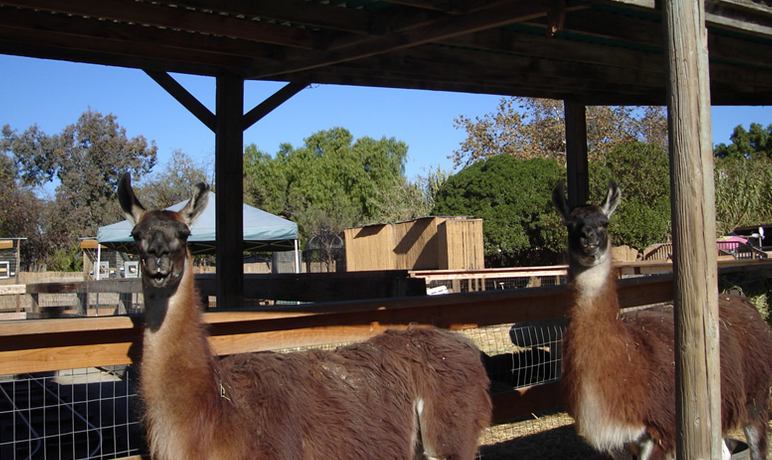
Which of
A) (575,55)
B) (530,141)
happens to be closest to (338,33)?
(575,55)

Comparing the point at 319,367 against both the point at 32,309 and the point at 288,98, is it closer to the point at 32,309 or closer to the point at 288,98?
the point at 288,98

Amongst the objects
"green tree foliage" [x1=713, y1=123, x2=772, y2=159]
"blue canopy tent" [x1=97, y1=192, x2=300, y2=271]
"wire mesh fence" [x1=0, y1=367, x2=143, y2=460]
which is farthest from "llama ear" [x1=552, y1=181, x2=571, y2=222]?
"green tree foliage" [x1=713, y1=123, x2=772, y2=159]

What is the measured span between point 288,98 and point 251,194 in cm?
5108

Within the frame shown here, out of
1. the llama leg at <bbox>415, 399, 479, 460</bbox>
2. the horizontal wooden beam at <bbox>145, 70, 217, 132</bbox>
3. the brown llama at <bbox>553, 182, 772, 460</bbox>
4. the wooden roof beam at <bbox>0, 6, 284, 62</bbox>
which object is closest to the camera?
the llama leg at <bbox>415, 399, 479, 460</bbox>

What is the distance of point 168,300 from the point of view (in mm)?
3512

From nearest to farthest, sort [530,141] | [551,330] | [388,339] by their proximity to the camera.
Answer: [388,339]
[551,330]
[530,141]

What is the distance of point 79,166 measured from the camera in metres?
48.1

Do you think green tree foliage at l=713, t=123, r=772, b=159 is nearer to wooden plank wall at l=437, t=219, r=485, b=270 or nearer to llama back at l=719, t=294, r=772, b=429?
wooden plank wall at l=437, t=219, r=485, b=270

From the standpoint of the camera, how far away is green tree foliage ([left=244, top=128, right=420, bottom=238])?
176ft

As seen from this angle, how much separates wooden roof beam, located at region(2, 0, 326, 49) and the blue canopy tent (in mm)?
7700

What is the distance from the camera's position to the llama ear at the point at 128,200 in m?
3.70

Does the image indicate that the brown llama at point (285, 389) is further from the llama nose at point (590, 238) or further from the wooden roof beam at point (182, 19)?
the wooden roof beam at point (182, 19)

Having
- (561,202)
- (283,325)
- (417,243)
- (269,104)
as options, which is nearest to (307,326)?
(283,325)

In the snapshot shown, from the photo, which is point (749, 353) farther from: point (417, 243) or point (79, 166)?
point (79, 166)
